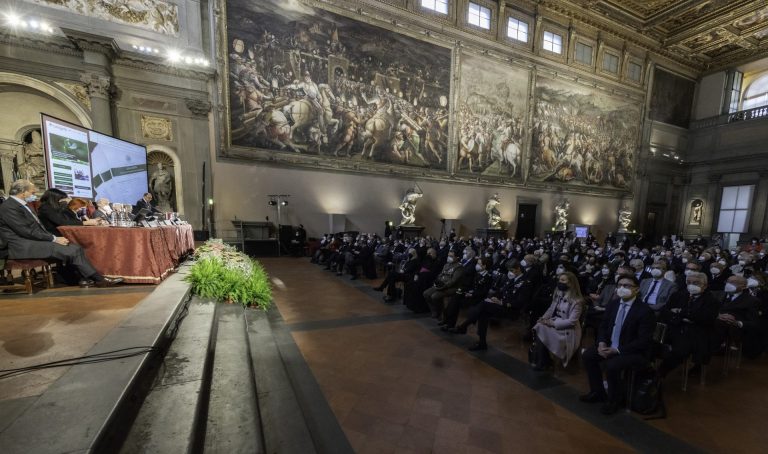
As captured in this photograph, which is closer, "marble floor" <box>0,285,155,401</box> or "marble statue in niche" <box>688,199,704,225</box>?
"marble floor" <box>0,285,155,401</box>

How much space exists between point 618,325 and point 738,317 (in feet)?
7.01

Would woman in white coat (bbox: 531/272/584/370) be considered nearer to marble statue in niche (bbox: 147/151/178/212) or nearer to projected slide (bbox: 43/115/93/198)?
projected slide (bbox: 43/115/93/198)

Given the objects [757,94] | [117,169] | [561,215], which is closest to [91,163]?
[117,169]

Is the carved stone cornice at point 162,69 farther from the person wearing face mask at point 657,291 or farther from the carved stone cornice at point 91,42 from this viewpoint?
the person wearing face mask at point 657,291

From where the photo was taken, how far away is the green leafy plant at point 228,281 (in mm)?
4289

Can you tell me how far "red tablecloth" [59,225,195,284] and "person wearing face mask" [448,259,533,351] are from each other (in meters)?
A: 4.55

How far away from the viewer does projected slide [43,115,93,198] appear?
433 centimetres

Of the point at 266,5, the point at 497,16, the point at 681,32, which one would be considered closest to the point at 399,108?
the point at 266,5

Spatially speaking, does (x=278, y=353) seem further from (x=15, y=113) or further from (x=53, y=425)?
(x=15, y=113)

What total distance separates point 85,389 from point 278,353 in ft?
6.47

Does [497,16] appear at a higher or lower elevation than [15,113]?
higher

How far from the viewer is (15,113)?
978cm

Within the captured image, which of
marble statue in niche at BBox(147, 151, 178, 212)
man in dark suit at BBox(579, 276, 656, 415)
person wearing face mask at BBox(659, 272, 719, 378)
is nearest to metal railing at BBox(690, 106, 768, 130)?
person wearing face mask at BBox(659, 272, 719, 378)

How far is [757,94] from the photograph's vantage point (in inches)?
802
